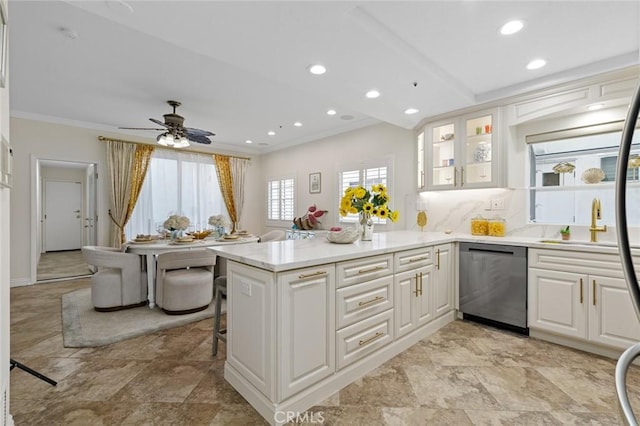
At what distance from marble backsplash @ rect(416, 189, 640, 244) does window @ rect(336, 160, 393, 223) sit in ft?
2.35

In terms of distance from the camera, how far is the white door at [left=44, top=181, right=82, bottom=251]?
8469 millimetres

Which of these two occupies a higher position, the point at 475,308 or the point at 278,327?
the point at 278,327

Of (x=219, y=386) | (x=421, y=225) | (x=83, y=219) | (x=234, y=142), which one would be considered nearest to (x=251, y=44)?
(x=219, y=386)

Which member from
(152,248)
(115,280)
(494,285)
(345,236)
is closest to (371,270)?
(345,236)

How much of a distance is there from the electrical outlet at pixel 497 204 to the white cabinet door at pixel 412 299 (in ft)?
4.61

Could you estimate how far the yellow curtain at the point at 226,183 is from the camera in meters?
6.76

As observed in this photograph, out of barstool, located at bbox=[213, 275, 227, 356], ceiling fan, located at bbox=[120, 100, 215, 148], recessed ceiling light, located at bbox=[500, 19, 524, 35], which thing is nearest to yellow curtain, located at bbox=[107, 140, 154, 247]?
ceiling fan, located at bbox=[120, 100, 215, 148]

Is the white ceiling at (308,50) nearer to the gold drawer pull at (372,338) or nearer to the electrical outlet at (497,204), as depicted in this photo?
the electrical outlet at (497,204)

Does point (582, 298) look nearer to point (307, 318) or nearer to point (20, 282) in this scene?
point (307, 318)

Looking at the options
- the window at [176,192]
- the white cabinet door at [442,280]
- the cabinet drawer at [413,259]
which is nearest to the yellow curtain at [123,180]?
the window at [176,192]

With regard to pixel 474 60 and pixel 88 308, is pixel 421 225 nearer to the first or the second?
pixel 474 60

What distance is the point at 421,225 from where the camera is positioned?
→ 4223 mm

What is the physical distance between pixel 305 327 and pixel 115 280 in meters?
2.99

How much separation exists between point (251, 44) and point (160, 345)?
109 inches
